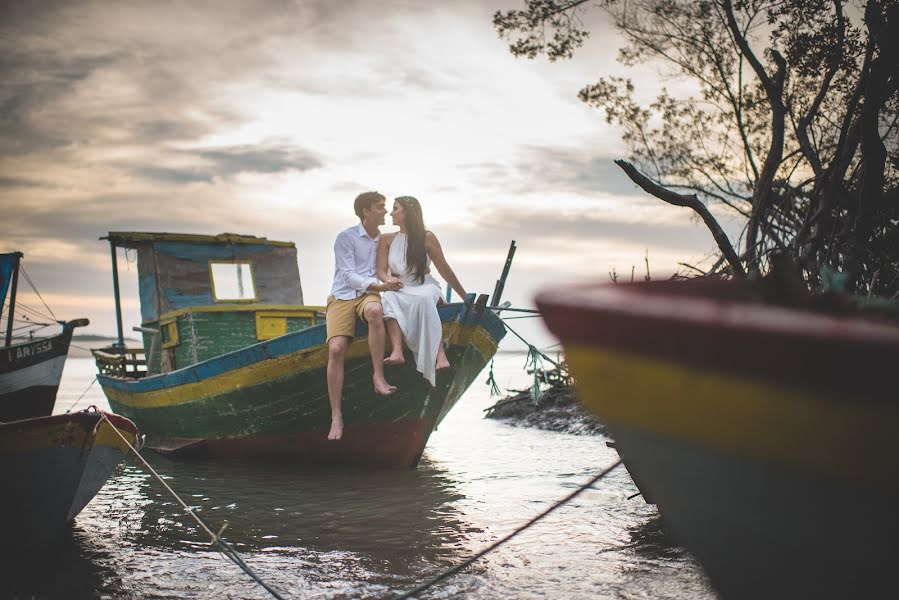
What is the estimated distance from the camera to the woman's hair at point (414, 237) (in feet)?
21.0

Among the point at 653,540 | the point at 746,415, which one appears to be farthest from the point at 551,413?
the point at 746,415

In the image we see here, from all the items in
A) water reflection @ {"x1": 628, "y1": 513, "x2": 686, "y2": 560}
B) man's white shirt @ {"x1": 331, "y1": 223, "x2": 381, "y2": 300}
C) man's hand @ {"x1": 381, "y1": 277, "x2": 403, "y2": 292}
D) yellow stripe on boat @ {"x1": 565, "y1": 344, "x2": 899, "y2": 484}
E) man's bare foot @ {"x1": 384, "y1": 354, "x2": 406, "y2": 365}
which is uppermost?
man's white shirt @ {"x1": 331, "y1": 223, "x2": 381, "y2": 300}

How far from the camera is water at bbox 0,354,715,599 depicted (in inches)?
147

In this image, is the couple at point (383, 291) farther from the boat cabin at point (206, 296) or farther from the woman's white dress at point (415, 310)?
the boat cabin at point (206, 296)

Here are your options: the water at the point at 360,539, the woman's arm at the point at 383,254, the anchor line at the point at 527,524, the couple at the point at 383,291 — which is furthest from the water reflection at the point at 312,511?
the woman's arm at the point at 383,254

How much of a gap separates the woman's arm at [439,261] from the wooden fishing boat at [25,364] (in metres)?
11.0

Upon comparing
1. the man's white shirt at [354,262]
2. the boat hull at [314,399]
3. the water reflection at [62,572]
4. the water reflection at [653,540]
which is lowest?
the water reflection at [653,540]

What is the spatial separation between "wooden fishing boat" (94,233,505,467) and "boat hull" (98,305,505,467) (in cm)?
1

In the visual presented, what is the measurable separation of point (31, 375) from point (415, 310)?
11.9 metres

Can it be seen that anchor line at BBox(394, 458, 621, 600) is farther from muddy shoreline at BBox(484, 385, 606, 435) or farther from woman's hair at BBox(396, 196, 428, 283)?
muddy shoreline at BBox(484, 385, 606, 435)

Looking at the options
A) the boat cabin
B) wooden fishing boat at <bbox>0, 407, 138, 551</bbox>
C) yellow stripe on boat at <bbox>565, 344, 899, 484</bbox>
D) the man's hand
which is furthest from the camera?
the boat cabin

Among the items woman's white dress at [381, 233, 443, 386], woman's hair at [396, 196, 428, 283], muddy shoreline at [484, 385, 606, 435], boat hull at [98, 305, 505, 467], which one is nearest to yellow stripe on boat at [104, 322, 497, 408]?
boat hull at [98, 305, 505, 467]

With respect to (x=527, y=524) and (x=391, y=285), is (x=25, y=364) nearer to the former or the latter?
(x=391, y=285)

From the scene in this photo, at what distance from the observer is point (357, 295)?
6.52 metres
